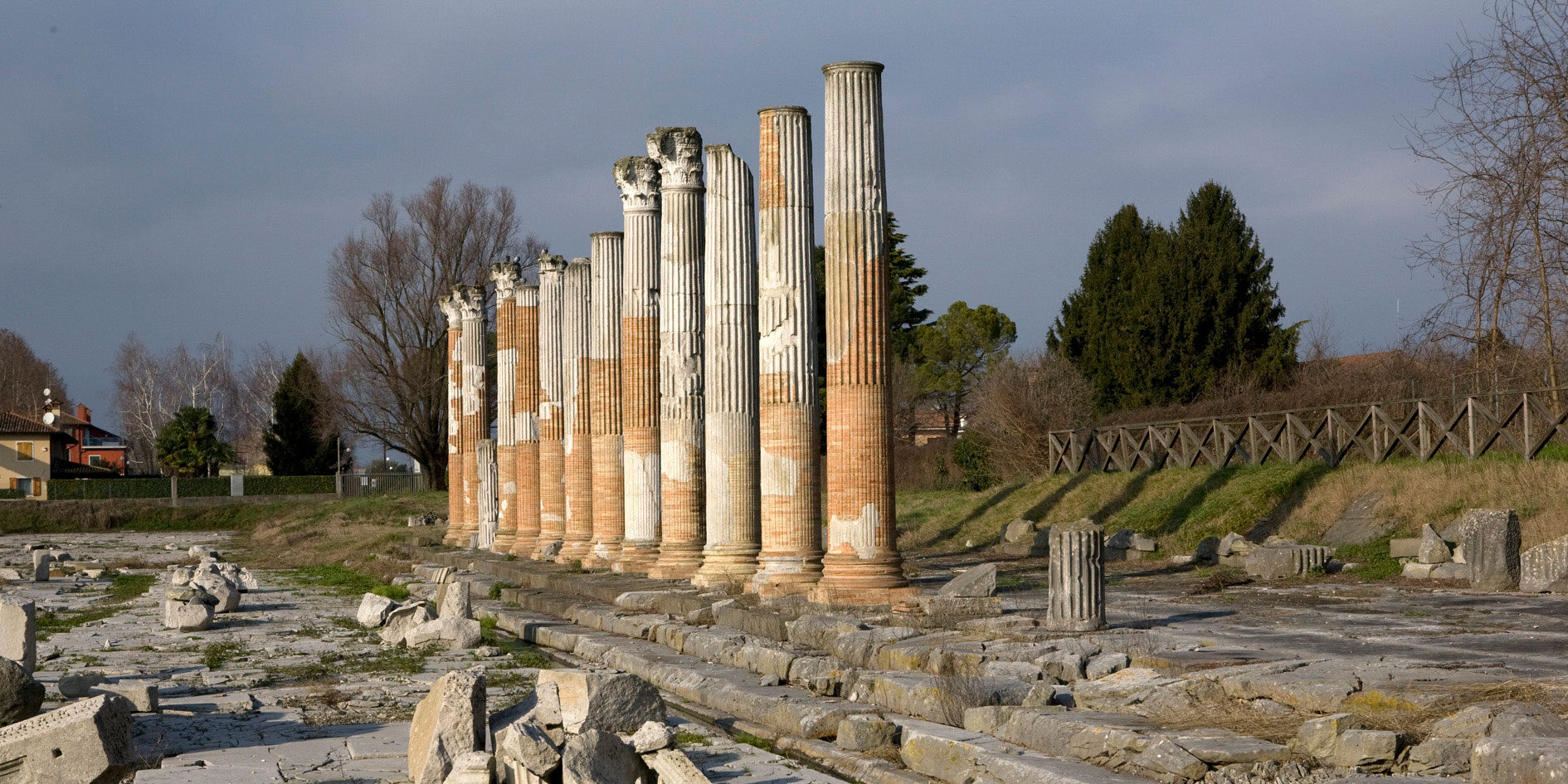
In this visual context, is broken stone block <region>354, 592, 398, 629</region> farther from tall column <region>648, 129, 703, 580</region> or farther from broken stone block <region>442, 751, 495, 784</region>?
broken stone block <region>442, 751, 495, 784</region>

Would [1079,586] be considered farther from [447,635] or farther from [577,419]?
[577,419]

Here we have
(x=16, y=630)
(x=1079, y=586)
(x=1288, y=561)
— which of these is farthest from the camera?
(x=1288, y=561)

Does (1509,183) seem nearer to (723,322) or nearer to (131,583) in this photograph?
(723,322)

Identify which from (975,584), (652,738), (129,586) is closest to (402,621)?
(975,584)

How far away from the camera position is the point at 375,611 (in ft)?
58.0

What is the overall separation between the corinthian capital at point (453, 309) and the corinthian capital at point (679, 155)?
1590 cm

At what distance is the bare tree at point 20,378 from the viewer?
3558 inches

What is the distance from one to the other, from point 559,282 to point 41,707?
56.3ft

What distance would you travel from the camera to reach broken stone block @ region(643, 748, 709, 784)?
25.6 feet

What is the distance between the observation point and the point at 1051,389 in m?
35.5

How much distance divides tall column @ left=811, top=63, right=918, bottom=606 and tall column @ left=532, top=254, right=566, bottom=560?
12.0 meters

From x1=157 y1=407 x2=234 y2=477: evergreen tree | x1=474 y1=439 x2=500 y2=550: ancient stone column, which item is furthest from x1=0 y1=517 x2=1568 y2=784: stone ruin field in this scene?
x1=157 y1=407 x2=234 y2=477: evergreen tree

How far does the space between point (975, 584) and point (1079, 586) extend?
1.94 meters

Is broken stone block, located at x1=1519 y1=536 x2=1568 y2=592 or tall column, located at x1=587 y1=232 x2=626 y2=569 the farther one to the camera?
tall column, located at x1=587 y1=232 x2=626 y2=569
